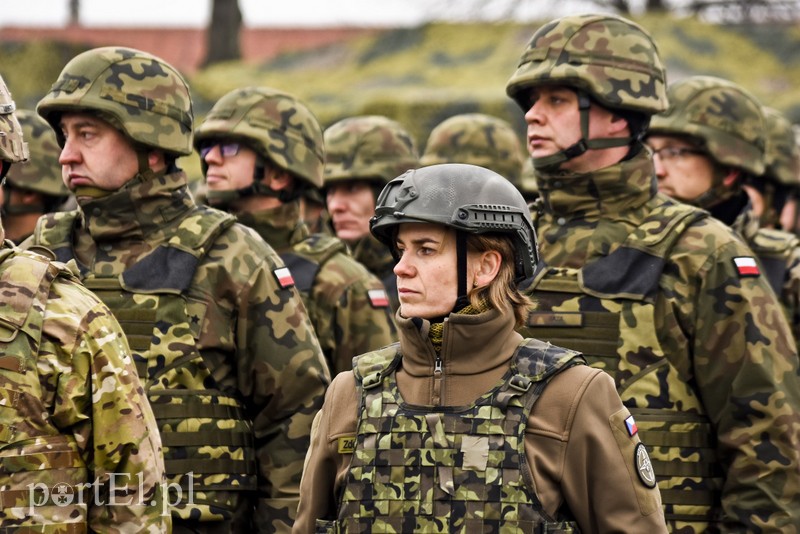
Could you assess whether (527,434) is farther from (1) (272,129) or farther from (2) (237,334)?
(1) (272,129)

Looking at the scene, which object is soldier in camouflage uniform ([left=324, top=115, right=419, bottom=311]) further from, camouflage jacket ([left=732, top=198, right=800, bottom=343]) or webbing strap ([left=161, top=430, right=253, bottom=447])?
webbing strap ([left=161, top=430, right=253, bottom=447])

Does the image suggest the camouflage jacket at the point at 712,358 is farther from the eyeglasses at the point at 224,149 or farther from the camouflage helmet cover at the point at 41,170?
the camouflage helmet cover at the point at 41,170

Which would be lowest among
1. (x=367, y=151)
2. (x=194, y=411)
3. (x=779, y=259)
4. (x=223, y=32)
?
(x=194, y=411)

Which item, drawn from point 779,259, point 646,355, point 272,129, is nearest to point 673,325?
point 646,355

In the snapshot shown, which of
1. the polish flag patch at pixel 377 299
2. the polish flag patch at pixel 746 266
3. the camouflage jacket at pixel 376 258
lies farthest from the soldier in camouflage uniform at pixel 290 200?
the polish flag patch at pixel 746 266

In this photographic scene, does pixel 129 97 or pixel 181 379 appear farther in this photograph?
pixel 129 97

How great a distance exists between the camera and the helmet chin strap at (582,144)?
22.4ft

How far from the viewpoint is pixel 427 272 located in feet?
16.5

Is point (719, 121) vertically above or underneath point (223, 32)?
underneath

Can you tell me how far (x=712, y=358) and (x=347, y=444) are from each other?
192 centimetres

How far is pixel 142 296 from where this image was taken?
6574 millimetres

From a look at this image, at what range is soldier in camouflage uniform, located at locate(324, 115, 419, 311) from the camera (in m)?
10.1

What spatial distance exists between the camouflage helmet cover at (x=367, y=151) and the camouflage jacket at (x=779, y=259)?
2421 millimetres

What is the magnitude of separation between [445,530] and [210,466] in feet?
6.45
